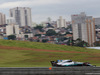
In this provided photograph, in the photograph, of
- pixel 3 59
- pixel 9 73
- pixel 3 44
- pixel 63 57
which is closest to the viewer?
pixel 9 73

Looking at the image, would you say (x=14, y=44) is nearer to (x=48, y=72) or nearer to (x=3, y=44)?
(x=3, y=44)

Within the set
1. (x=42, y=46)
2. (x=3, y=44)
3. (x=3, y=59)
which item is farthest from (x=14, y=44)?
(x=3, y=59)

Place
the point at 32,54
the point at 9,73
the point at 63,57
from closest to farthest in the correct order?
the point at 9,73 → the point at 63,57 → the point at 32,54

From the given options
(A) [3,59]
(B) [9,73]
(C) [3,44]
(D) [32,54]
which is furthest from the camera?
(C) [3,44]

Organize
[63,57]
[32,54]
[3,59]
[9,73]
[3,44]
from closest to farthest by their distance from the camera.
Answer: [9,73] < [3,59] < [63,57] < [32,54] < [3,44]

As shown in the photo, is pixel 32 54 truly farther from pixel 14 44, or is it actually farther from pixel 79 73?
pixel 79 73

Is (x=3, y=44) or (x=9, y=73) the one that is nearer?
(x=9, y=73)

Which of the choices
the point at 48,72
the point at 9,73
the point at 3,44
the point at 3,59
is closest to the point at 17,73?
the point at 9,73

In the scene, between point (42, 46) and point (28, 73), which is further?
point (42, 46)
